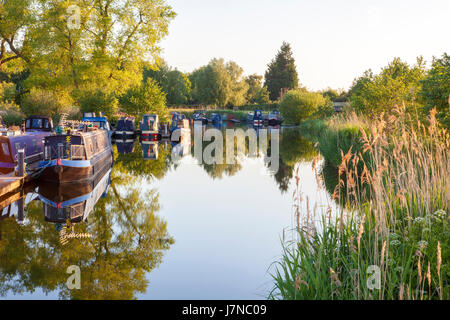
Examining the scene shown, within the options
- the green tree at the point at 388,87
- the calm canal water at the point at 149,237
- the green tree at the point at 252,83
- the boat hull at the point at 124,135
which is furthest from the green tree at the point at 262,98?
the calm canal water at the point at 149,237

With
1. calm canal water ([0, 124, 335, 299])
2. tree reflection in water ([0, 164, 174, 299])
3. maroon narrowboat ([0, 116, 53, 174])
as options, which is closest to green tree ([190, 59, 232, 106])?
maroon narrowboat ([0, 116, 53, 174])

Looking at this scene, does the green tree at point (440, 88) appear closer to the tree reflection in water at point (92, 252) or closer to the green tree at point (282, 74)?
the tree reflection in water at point (92, 252)

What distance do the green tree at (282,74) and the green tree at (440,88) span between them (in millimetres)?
72967

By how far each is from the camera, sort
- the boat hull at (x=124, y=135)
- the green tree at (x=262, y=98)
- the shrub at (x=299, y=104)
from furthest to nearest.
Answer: the green tree at (x=262, y=98)
the shrub at (x=299, y=104)
the boat hull at (x=124, y=135)

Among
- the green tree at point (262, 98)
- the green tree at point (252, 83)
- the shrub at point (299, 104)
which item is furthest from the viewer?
the green tree at point (252, 83)

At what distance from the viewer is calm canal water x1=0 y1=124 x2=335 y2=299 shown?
5.91 m

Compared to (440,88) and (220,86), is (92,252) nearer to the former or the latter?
(440,88)

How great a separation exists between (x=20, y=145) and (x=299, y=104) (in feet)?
116

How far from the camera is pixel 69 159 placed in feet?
44.0

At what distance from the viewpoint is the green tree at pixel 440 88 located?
933cm

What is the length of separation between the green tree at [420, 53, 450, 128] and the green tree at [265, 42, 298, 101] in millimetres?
72967
